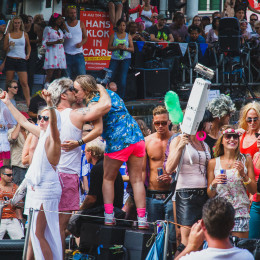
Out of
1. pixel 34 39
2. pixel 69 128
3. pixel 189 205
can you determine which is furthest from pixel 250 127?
pixel 34 39

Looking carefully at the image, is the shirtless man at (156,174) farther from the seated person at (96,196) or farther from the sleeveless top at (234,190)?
the sleeveless top at (234,190)

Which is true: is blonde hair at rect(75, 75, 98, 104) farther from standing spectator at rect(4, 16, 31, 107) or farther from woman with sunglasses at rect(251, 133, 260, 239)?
standing spectator at rect(4, 16, 31, 107)

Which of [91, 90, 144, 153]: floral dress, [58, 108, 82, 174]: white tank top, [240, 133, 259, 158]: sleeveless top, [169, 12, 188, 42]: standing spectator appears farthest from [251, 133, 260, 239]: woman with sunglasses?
[169, 12, 188, 42]: standing spectator

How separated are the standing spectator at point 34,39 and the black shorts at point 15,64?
2.18 feet

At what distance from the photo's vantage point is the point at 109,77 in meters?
11.3

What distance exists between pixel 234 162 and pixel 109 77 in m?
5.79

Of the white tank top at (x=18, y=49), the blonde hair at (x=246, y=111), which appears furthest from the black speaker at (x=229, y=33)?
the blonde hair at (x=246, y=111)

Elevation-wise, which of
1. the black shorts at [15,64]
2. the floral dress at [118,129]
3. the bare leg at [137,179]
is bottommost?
the bare leg at [137,179]

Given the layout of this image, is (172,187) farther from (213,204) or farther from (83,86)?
(213,204)

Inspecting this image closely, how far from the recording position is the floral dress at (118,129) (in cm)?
573

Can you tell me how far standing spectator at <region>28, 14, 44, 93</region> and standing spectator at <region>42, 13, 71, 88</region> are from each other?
1.41ft

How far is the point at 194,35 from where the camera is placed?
13.3 metres

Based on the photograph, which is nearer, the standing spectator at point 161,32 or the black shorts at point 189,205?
the black shorts at point 189,205

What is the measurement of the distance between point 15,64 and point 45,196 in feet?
18.4
